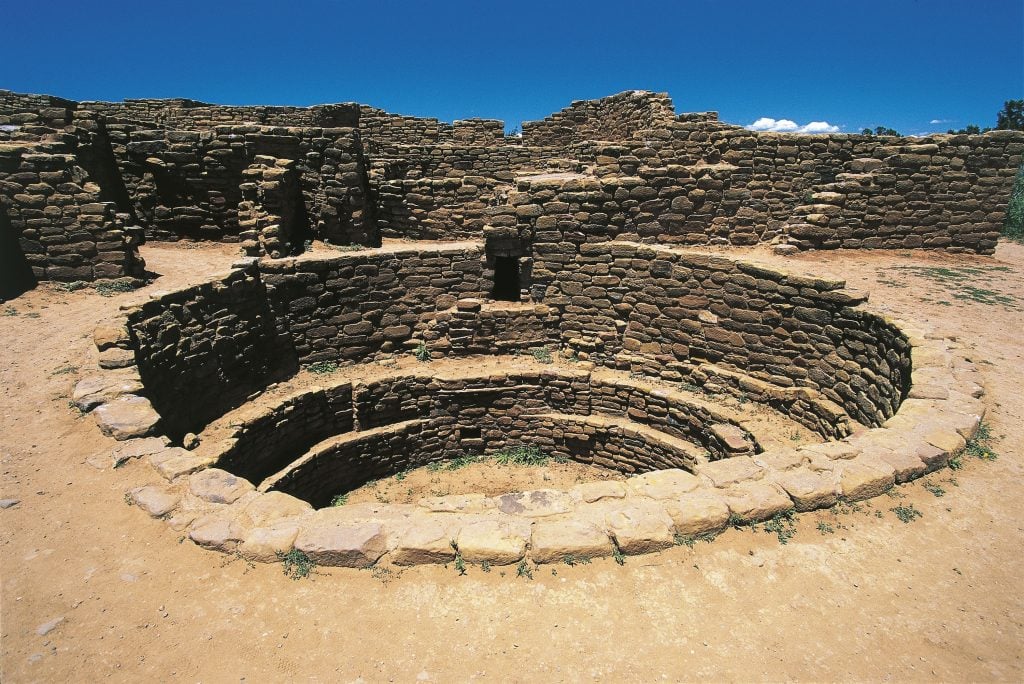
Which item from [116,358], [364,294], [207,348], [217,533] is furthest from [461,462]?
[217,533]

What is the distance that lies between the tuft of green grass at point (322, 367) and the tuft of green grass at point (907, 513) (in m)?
10.00

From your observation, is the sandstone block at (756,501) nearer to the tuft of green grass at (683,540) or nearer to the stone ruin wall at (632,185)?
the tuft of green grass at (683,540)

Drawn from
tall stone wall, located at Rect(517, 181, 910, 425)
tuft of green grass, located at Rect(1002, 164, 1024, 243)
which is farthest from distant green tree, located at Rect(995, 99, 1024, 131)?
tall stone wall, located at Rect(517, 181, 910, 425)

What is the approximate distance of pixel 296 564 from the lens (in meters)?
3.95

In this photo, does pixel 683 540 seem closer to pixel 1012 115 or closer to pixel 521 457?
Result: pixel 521 457

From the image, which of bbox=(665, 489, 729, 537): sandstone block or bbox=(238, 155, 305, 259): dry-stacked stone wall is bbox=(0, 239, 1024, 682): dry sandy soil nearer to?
bbox=(665, 489, 729, 537): sandstone block

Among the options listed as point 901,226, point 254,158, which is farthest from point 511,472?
point 901,226

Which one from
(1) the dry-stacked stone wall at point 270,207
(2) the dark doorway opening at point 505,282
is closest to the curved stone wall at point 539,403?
(2) the dark doorway opening at point 505,282

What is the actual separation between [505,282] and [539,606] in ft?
29.9

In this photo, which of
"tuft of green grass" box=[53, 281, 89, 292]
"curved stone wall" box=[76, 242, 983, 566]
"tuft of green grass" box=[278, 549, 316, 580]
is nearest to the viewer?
"tuft of green grass" box=[278, 549, 316, 580]

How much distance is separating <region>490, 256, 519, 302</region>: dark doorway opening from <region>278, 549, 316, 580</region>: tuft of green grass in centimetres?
860

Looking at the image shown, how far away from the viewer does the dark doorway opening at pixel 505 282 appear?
1201 centimetres

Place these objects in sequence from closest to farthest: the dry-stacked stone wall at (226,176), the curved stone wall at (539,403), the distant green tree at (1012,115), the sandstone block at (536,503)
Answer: the curved stone wall at (539,403) → the sandstone block at (536,503) → the dry-stacked stone wall at (226,176) → the distant green tree at (1012,115)

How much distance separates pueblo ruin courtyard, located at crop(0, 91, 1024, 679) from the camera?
3893 millimetres
